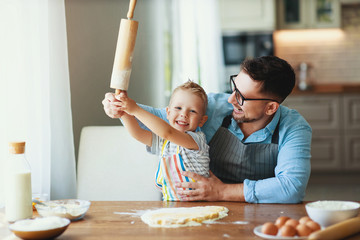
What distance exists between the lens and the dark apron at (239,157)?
1854 mm

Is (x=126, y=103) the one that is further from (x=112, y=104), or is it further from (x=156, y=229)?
(x=156, y=229)

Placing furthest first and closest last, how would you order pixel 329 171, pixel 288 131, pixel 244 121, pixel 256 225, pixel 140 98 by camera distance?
pixel 329 171 → pixel 140 98 → pixel 244 121 → pixel 288 131 → pixel 256 225

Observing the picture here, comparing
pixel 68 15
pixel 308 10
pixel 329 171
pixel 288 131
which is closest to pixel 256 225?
pixel 288 131

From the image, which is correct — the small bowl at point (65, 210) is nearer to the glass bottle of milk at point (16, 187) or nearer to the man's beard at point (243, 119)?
the glass bottle of milk at point (16, 187)

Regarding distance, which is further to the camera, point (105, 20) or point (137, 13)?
point (137, 13)

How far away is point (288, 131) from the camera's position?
1.79 metres

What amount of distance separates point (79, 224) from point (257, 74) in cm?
100

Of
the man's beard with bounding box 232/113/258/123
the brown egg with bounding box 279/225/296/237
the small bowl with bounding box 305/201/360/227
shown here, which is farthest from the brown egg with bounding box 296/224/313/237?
the man's beard with bounding box 232/113/258/123

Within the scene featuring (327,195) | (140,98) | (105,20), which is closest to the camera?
(105,20)

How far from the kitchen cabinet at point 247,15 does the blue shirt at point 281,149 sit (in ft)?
11.3

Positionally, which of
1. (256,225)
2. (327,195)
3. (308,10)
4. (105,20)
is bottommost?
(327,195)

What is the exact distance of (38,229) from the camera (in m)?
1.08

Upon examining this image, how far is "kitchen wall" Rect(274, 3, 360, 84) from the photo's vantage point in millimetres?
5609

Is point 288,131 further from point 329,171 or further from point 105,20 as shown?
point 329,171
